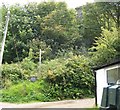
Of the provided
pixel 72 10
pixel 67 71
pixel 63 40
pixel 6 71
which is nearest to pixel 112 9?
pixel 72 10

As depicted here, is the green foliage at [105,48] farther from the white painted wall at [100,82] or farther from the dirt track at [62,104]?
the dirt track at [62,104]

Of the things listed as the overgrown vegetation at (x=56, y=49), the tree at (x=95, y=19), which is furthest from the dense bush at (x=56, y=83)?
the tree at (x=95, y=19)

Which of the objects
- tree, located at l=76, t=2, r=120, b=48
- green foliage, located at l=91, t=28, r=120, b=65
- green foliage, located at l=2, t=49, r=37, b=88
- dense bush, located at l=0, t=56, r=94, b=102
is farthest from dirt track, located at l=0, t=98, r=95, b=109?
tree, located at l=76, t=2, r=120, b=48

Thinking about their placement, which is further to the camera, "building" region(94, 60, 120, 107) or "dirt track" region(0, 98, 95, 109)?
"building" region(94, 60, 120, 107)

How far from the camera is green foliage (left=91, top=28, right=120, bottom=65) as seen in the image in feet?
7.41

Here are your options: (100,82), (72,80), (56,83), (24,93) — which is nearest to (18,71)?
(24,93)

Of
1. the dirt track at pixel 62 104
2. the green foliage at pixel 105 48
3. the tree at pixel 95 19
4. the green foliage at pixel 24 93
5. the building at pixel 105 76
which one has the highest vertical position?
the tree at pixel 95 19

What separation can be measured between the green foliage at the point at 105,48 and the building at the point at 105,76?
0.17 feet

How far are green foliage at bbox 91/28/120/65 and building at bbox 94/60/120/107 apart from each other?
0.05 m

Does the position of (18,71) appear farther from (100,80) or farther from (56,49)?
(100,80)

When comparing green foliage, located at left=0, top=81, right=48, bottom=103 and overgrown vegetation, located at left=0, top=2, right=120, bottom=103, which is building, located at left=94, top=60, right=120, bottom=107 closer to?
overgrown vegetation, located at left=0, top=2, right=120, bottom=103

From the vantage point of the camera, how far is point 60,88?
2.29m

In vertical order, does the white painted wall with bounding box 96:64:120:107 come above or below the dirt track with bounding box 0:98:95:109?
above

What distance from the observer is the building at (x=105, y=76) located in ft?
7.44
